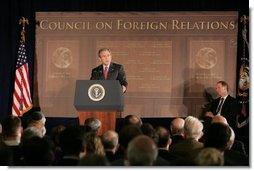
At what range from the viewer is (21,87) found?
30.4 ft

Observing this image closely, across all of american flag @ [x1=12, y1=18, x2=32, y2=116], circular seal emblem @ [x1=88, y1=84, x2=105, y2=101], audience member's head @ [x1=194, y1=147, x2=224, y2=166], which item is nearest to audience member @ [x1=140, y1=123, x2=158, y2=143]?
audience member's head @ [x1=194, y1=147, x2=224, y2=166]

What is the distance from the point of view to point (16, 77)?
9.26 m

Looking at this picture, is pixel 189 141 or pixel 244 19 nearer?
pixel 189 141

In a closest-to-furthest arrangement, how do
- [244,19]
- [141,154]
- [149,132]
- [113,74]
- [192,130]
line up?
1. [141,154]
2. [149,132]
3. [192,130]
4. [113,74]
5. [244,19]

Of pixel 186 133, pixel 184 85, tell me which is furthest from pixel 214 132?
pixel 184 85

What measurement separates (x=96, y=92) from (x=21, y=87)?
301 centimetres

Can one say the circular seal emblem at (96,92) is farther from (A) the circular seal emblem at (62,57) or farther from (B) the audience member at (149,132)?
(A) the circular seal emblem at (62,57)

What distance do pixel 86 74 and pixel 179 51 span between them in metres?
1.66

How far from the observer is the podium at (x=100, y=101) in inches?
256

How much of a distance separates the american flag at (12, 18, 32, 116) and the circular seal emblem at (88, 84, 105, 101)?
286 cm

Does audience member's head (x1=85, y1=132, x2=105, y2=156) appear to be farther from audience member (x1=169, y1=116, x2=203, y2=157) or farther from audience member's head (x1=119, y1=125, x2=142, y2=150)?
audience member (x1=169, y1=116, x2=203, y2=157)

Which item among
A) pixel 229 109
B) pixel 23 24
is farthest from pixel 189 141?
pixel 23 24

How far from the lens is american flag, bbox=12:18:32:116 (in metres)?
9.19

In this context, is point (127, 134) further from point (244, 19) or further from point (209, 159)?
point (244, 19)
